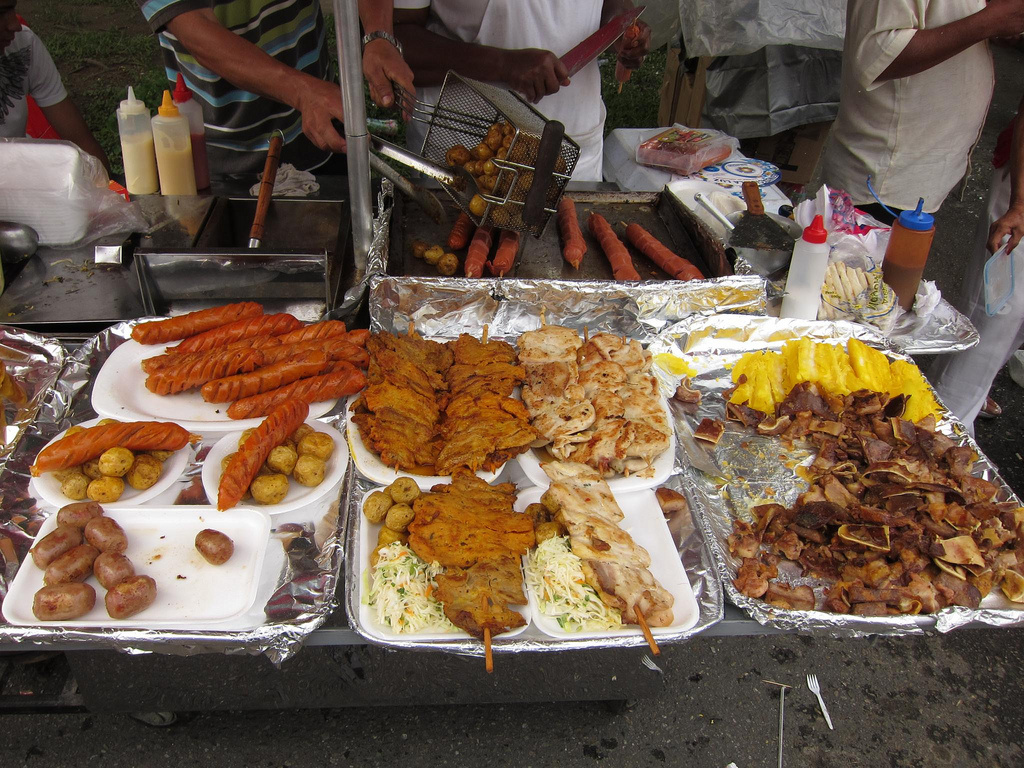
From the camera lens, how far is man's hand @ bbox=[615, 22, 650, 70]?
5.16m

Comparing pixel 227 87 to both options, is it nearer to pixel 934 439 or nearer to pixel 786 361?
pixel 786 361

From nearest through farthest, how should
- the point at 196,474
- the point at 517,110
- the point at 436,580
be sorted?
1. the point at 436,580
2. the point at 196,474
3. the point at 517,110

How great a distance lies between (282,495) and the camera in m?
2.53

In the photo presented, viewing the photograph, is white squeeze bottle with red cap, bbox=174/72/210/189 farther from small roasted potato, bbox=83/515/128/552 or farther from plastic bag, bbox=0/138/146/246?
small roasted potato, bbox=83/515/128/552

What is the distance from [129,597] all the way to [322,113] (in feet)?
7.82

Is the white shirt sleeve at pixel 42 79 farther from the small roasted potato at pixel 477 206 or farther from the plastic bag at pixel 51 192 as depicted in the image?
the small roasted potato at pixel 477 206

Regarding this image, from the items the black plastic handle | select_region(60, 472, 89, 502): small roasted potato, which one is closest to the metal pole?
the black plastic handle

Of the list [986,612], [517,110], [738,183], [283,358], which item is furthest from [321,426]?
[738,183]

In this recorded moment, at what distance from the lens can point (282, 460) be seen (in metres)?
2.57

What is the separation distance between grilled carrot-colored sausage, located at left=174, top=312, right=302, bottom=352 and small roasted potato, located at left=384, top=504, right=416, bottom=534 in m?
1.14

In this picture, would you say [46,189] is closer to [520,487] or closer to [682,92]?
[520,487]

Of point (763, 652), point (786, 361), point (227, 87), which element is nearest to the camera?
point (786, 361)

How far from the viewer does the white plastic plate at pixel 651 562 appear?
2238 mm

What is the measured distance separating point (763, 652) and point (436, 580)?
2.60 metres
